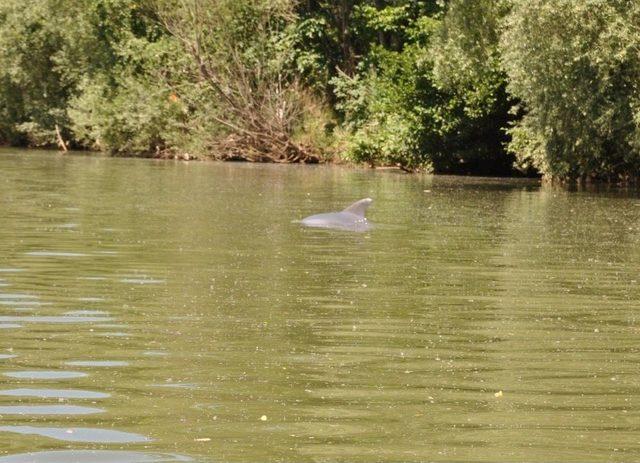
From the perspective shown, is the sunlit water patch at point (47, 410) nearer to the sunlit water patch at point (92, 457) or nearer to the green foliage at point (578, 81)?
the sunlit water patch at point (92, 457)

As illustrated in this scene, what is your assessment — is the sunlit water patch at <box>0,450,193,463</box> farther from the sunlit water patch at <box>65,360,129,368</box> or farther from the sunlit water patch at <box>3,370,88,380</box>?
the sunlit water patch at <box>65,360,129,368</box>

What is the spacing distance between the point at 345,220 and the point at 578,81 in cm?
1490

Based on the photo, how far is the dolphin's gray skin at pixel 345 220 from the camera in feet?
66.9

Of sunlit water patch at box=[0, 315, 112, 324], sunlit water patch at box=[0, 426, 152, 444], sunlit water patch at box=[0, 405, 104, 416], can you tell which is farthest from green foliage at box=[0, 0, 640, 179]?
sunlit water patch at box=[0, 426, 152, 444]

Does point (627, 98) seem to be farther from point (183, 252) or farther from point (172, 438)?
point (172, 438)

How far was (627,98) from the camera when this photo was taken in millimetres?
33250

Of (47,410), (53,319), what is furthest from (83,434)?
(53,319)

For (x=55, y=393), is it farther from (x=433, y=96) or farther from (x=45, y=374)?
(x=433, y=96)

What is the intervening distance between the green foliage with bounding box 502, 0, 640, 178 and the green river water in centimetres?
1086

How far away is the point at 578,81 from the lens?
3375 centimetres

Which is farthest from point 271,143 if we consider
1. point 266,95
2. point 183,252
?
point 183,252

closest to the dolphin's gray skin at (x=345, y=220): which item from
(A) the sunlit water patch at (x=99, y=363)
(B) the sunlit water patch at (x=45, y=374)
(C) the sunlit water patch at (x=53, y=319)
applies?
(C) the sunlit water patch at (x=53, y=319)

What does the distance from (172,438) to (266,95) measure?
4159cm

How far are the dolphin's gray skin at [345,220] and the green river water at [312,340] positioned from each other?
488mm
